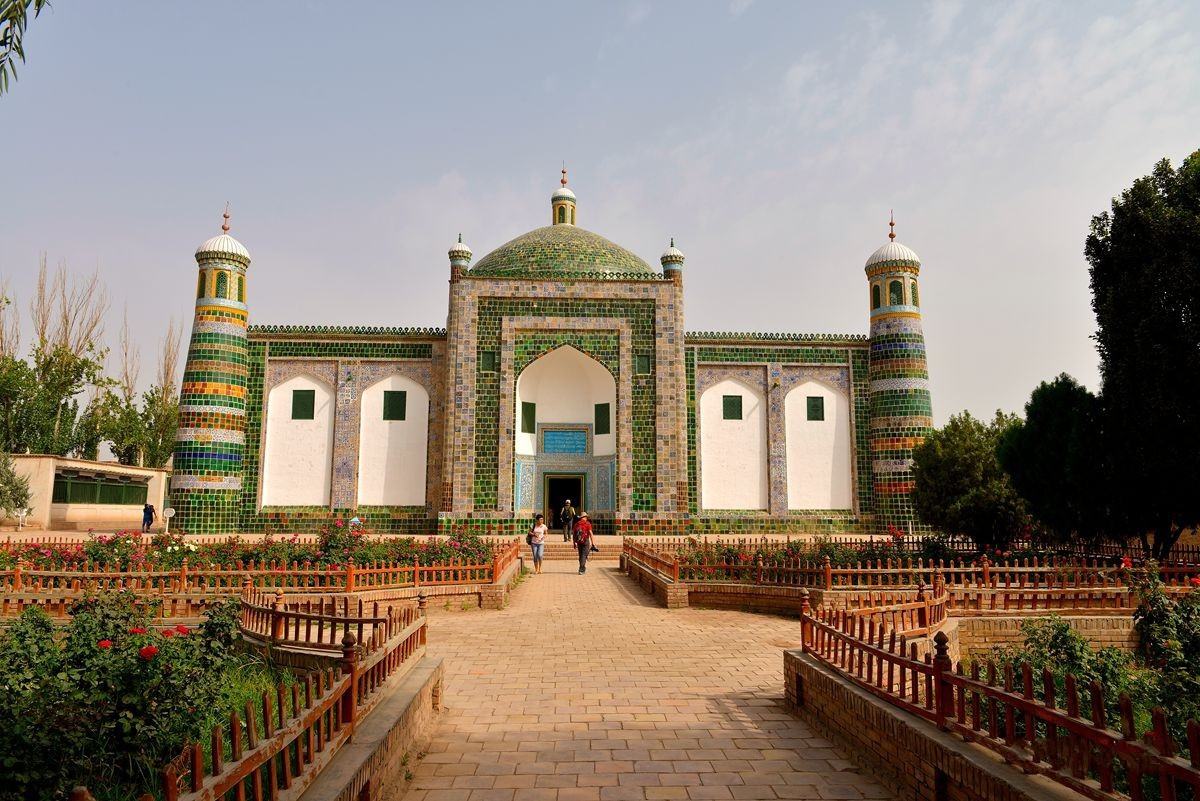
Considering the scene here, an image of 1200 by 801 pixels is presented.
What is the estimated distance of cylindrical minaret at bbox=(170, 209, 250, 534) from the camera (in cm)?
2058

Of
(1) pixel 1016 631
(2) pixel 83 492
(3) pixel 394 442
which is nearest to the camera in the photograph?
(1) pixel 1016 631

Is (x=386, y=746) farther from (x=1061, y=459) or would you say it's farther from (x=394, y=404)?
(x=394, y=404)

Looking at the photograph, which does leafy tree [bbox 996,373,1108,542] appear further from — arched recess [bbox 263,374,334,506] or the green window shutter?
arched recess [bbox 263,374,334,506]

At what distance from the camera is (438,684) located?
19.0ft

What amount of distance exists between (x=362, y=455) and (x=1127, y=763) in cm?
2114

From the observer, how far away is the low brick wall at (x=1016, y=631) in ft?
29.9

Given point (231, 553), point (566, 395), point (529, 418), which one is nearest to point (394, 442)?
point (529, 418)

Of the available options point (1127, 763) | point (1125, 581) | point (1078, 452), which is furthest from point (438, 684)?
point (1078, 452)

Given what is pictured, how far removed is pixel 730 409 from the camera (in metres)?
23.0

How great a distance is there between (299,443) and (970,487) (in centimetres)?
1745

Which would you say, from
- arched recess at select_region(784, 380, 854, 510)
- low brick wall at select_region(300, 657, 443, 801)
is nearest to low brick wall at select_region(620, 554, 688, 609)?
low brick wall at select_region(300, 657, 443, 801)

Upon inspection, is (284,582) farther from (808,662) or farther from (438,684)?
(808,662)

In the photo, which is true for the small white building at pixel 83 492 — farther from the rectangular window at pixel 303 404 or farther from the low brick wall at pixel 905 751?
the low brick wall at pixel 905 751

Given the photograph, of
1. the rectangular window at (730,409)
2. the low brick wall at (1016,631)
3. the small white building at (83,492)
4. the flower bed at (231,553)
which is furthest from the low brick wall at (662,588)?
the small white building at (83,492)
